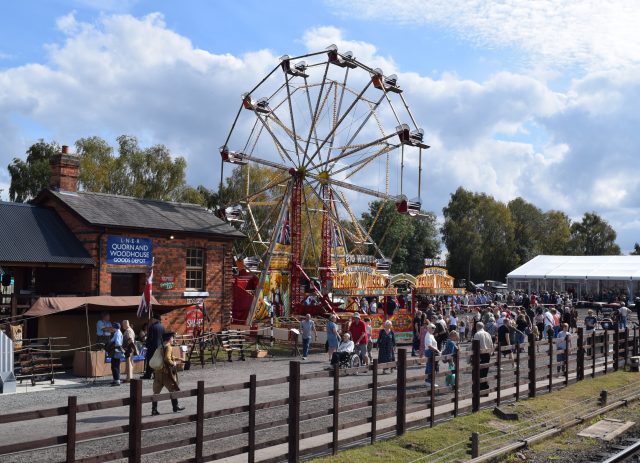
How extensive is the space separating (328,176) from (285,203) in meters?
2.50

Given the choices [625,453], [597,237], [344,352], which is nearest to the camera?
[625,453]

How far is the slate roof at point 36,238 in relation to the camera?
1991 cm

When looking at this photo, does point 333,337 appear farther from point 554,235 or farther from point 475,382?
point 554,235

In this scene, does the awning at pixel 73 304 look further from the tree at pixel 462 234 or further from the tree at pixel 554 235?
Answer: the tree at pixel 554 235

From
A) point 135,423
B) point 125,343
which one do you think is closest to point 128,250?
point 125,343

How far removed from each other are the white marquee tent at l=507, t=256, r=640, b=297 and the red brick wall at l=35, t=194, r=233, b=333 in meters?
31.8

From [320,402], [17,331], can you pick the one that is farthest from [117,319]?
[320,402]

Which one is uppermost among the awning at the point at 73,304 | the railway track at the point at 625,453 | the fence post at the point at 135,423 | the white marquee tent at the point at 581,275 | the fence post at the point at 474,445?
the white marquee tent at the point at 581,275

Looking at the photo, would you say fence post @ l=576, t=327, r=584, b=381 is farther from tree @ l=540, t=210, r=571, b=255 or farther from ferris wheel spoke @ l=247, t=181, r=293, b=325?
tree @ l=540, t=210, r=571, b=255

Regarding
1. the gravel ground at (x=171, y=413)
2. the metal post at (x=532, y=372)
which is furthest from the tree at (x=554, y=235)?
the metal post at (x=532, y=372)

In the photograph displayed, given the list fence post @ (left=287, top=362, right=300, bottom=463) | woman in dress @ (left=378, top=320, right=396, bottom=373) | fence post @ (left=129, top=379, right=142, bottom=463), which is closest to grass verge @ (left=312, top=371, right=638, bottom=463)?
fence post @ (left=287, top=362, right=300, bottom=463)

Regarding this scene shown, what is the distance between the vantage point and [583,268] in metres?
50.8

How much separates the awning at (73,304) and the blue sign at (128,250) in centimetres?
293

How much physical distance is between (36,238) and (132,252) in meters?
2.96
